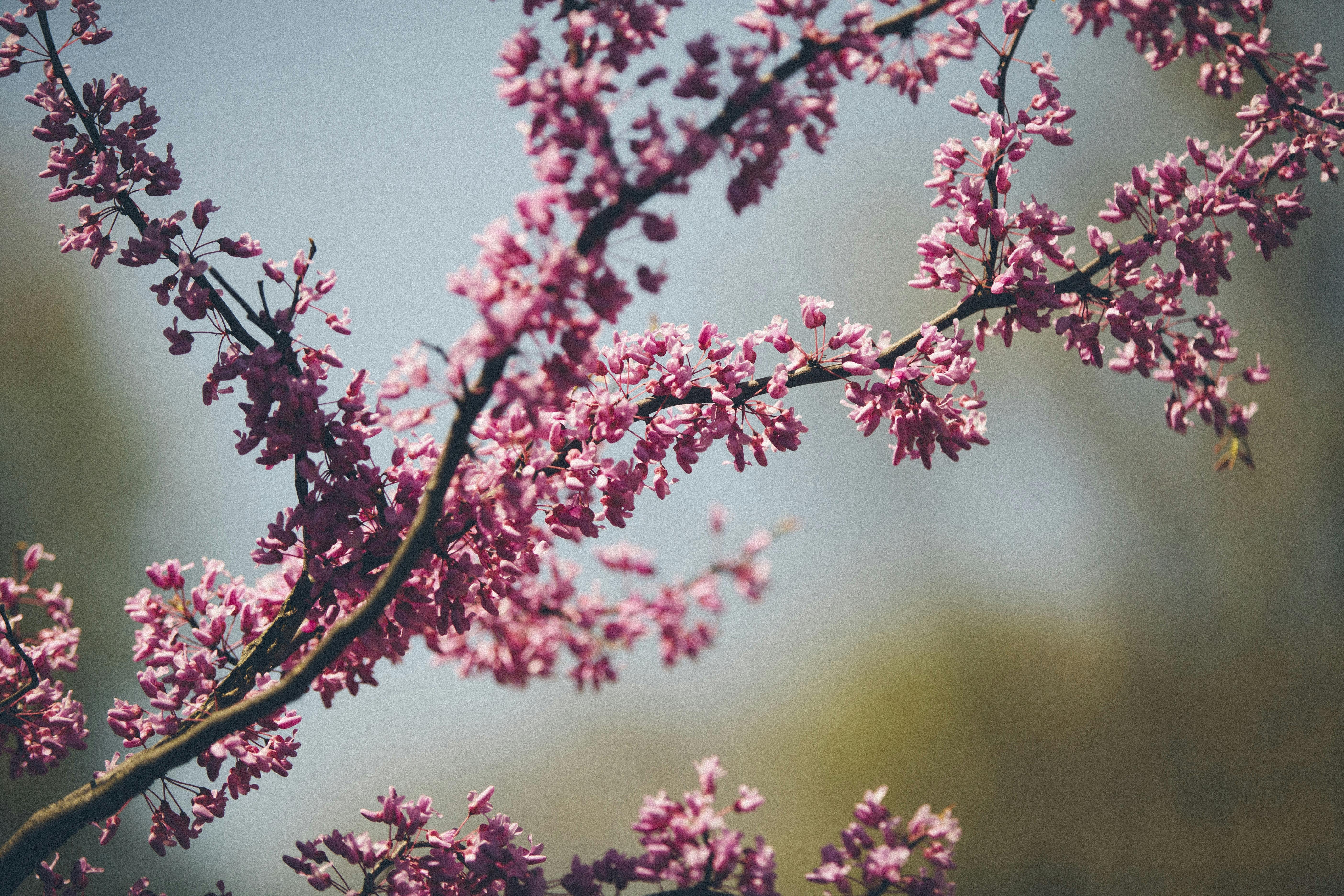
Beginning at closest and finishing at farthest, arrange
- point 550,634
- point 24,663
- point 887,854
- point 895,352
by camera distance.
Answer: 1. point 887,854
2. point 895,352
3. point 24,663
4. point 550,634

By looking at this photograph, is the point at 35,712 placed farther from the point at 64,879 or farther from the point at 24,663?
the point at 64,879

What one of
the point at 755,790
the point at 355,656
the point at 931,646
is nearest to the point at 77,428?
the point at 355,656

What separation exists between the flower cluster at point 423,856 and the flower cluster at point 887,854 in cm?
62

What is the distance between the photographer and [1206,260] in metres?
1.46

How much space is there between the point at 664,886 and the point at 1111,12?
1.97 metres

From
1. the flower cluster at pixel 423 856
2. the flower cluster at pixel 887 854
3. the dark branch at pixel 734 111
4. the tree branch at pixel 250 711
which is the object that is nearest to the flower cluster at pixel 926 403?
the dark branch at pixel 734 111

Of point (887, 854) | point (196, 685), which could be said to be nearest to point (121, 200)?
point (196, 685)

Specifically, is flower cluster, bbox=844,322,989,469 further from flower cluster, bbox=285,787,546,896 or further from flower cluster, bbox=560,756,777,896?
flower cluster, bbox=285,787,546,896

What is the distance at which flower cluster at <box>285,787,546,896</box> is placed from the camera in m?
1.40

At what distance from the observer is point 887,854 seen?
1.27 metres

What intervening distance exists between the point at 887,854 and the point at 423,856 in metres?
1.07

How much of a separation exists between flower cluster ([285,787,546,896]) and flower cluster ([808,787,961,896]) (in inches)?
24.5

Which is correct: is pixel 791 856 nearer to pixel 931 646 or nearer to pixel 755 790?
pixel 931 646

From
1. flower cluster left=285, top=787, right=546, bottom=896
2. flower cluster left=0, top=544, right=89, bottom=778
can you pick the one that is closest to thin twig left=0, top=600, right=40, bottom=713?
flower cluster left=0, top=544, right=89, bottom=778
